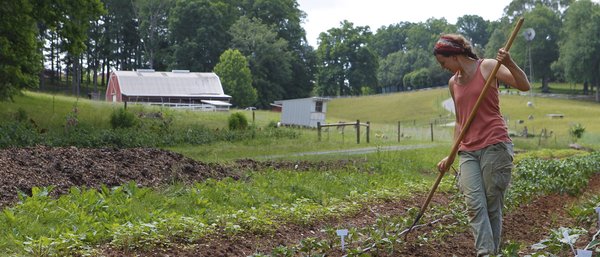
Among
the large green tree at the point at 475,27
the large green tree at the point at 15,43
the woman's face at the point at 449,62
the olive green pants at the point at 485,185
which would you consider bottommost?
the olive green pants at the point at 485,185

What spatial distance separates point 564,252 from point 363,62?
354 ft

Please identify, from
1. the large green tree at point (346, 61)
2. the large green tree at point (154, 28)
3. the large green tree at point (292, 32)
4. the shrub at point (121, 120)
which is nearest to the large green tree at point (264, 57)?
the large green tree at point (292, 32)

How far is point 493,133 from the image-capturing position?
20.0 ft

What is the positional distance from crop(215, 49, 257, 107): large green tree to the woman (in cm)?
7015

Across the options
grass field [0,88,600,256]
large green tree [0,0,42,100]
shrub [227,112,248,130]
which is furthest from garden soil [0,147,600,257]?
shrub [227,112,248,130]

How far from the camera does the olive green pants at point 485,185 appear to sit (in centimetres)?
606

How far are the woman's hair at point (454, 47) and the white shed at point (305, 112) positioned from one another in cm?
3821

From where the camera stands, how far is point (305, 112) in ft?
148

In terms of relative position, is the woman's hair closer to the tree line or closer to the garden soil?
the garden soil

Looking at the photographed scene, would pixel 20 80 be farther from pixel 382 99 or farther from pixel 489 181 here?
pixel 382 99

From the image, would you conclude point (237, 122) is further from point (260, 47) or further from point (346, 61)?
point (346, 61)

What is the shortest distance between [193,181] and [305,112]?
3361cm

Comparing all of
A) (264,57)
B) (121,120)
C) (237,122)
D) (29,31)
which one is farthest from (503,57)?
(264,57)

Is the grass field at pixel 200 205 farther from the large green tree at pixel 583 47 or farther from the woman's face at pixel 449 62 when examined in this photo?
the large green tree at pixel 583 47
